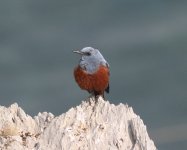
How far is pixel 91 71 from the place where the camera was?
45.7 meters

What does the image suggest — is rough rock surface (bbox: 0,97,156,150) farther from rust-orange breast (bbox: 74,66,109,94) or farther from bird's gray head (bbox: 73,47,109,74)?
bird's gray head (bbox: 73,47,109,74)

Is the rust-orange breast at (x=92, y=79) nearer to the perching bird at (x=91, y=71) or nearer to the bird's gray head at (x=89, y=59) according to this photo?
the perching bird at (x=91, y=71)

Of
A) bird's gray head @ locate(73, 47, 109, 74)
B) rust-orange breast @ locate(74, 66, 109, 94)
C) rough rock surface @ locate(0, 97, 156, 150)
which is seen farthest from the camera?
rust-orange breast @ locate(74, 66, 109, 94)

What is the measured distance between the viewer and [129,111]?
45156mm

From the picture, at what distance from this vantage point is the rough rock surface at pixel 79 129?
41.6 m

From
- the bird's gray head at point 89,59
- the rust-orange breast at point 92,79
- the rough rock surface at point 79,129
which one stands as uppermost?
the bird's gray head at point 89,59

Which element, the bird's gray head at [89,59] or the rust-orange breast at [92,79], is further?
the rust-orange breast at [92,79]

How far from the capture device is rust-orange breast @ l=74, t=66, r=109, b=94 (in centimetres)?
4562

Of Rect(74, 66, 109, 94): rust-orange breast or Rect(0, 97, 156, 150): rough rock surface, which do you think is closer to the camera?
Rect(0, 97, 156, 150): rough rock surface

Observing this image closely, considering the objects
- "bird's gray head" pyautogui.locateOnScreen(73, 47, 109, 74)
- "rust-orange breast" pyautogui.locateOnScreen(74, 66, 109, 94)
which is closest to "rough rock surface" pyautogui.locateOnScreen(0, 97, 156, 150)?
"rust-orange breast" pyautogui.locateOnScreen(74, 66, 109, 94)

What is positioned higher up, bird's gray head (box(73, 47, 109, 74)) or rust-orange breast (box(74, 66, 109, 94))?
bird's gray head (box(73, 47, 109, 74))

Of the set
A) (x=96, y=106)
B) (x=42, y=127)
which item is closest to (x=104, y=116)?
(x=96, y=106)

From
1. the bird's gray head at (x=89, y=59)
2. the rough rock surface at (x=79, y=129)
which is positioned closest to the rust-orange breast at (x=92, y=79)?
the bird's gray head at (x=89, y=59)

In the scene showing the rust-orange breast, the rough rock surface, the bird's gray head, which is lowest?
the rough rock surface
